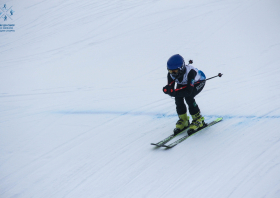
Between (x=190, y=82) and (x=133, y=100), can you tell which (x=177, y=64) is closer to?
(x=190, y=82)

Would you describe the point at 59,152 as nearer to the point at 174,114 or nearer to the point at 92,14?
the point at 174,114

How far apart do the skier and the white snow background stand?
0.97 feet

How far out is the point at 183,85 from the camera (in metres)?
4.27

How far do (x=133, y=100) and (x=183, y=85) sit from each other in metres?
2.73

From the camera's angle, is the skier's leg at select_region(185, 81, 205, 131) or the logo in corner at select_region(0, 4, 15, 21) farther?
the logo in corner at select_region(0, 4, 15, 21)

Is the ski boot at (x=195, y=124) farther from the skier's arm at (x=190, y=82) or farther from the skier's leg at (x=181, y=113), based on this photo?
the skier's arm at (x=190, y=82)

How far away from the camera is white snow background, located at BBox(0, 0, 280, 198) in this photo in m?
3.55

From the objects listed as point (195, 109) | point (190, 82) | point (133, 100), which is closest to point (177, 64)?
point (190, 82)

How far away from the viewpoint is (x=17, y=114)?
22.9ft

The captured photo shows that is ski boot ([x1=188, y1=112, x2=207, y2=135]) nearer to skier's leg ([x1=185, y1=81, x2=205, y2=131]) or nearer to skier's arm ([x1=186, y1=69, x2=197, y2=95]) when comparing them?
skier's leg ([x1=185, y1=81, x2=205, y2=131])

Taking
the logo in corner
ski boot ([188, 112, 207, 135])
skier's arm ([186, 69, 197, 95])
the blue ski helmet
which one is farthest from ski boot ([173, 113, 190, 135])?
the logo in corner

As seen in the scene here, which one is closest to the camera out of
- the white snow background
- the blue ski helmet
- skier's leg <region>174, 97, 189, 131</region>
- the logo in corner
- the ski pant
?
the white snow background

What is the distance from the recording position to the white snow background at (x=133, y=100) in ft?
11.6

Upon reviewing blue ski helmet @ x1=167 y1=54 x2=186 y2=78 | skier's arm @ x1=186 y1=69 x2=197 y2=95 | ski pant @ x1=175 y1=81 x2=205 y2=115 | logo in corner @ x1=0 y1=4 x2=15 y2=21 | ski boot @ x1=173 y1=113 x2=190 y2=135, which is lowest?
ski boot @ x1=173 y1=113 x2=190 y2=135
